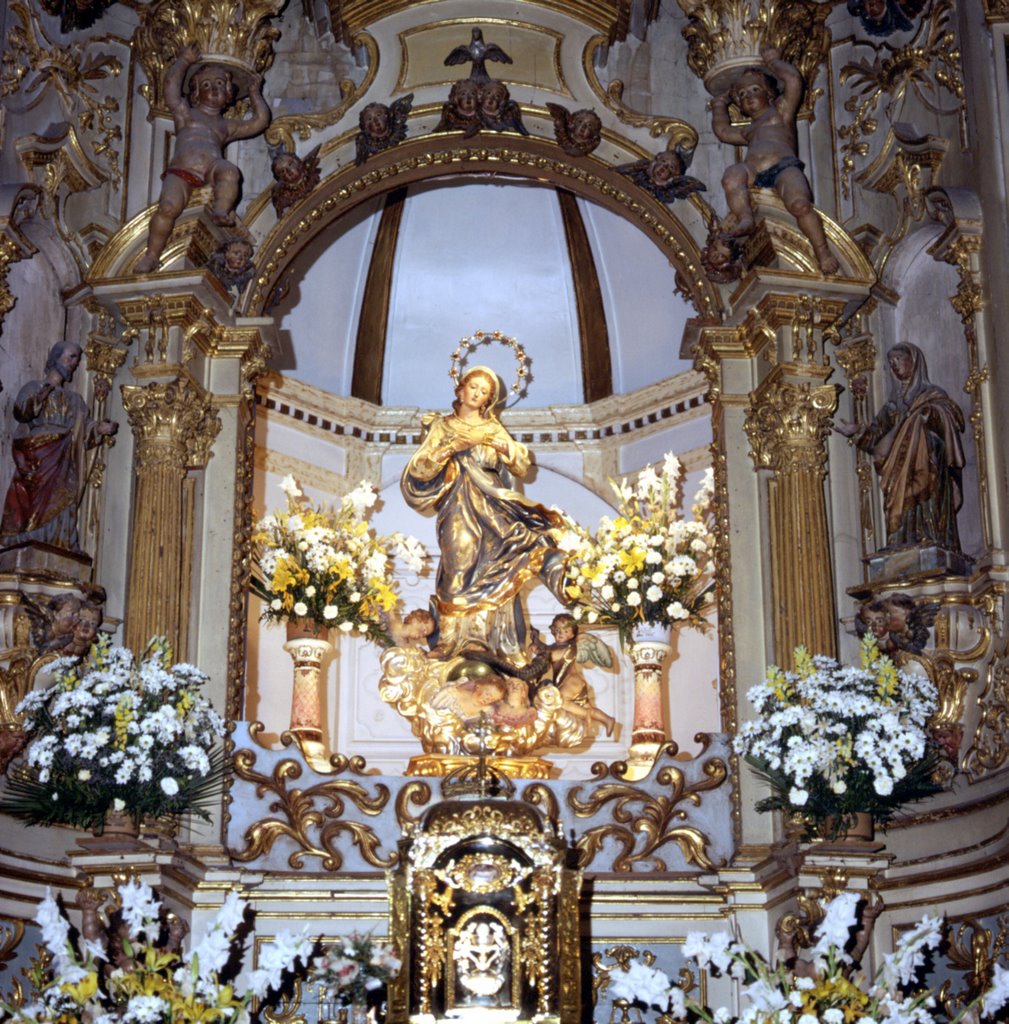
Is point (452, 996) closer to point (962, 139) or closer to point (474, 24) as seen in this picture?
point (962, 139)

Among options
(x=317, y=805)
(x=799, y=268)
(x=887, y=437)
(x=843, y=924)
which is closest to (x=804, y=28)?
(x=799, y=268)

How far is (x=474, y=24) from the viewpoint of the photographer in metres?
12.6

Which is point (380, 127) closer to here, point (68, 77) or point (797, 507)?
point (68, 77)

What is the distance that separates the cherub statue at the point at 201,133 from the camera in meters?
11.7

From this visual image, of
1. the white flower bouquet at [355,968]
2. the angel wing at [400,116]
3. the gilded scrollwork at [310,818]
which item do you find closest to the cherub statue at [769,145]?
the angel wing at [400,116]

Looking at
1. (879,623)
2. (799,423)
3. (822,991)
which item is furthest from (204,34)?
(822,991)

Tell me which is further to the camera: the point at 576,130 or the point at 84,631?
the point at 576,130

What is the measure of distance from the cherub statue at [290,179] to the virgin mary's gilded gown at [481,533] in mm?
1721

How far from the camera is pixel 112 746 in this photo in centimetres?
938

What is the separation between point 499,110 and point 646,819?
15.7 ft

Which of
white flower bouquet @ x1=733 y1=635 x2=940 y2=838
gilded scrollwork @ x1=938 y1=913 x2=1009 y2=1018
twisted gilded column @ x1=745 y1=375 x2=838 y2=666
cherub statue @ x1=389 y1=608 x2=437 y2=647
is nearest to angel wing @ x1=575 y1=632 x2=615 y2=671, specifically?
cherub statue @ x1=389 y1=608 x2=437 y2=647

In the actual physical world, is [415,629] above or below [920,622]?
above

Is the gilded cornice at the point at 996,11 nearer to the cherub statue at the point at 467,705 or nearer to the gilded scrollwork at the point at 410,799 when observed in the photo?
the cherub statue at the point at 467,705

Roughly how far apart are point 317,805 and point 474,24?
543cm
